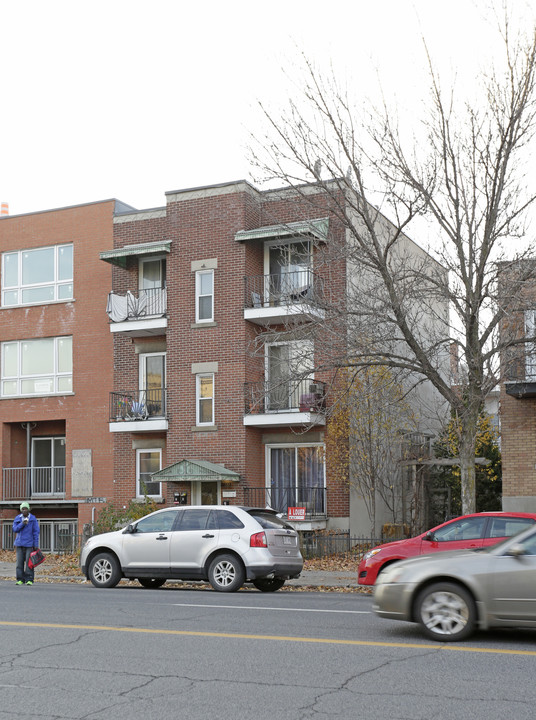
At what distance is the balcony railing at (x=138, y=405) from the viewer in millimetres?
27375

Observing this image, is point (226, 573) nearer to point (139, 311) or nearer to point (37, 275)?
point (139, 311)

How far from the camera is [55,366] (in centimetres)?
2983

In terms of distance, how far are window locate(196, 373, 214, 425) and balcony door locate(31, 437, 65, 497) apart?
5.87 meters

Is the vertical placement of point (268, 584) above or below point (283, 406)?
below

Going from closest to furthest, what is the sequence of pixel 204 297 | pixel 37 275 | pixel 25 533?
pixel 25 533 < pixel 204 297 < pixel 37 275

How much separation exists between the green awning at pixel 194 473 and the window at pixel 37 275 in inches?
294

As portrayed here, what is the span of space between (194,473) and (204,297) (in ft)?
17.1

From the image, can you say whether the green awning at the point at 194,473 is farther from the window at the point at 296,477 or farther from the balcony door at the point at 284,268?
the balcony door at the point at 284,268

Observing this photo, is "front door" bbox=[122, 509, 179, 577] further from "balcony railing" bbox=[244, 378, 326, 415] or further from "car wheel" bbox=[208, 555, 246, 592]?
"balcony railing" bbox=[244, 378, 326, 415]

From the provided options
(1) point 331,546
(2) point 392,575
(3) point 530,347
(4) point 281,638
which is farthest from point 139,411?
(2) point 392,575

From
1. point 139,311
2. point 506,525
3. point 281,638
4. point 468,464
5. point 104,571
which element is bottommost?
point 104,571

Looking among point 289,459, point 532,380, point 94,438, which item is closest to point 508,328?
point 532,380

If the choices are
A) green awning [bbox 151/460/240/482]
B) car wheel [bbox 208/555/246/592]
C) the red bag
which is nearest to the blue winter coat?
the red bag

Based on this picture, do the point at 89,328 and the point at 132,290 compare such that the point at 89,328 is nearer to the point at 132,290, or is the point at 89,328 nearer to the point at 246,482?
the point at 132,290
